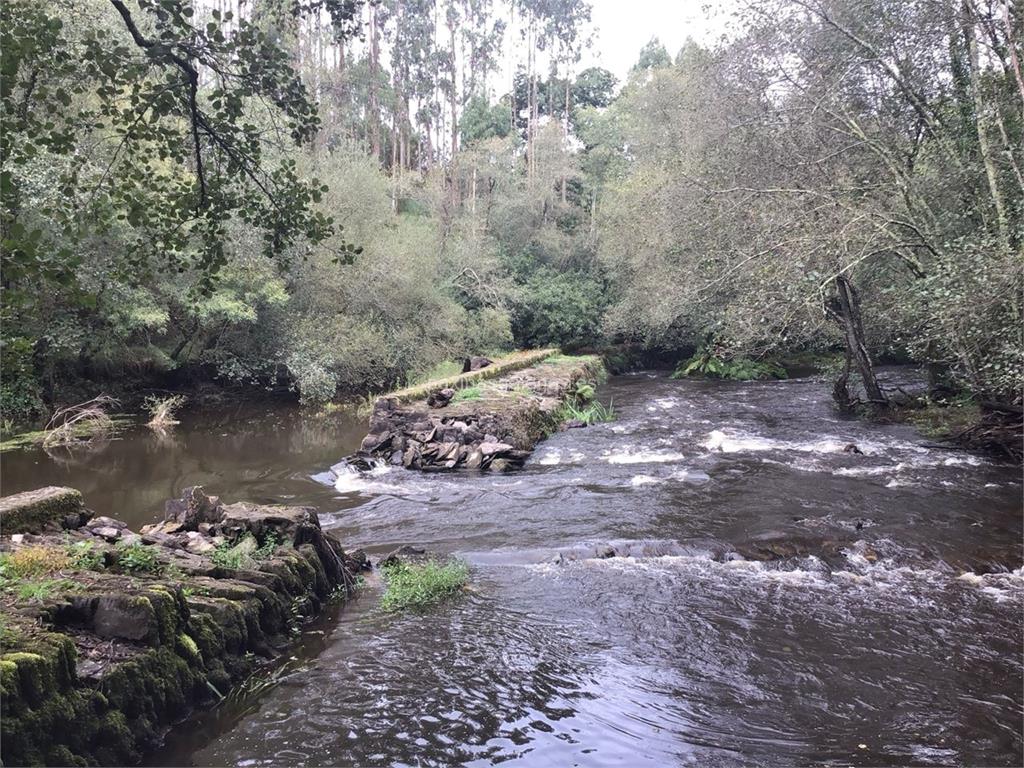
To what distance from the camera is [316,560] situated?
20.6ft

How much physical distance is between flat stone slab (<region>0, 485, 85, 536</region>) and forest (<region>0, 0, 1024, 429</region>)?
215cm

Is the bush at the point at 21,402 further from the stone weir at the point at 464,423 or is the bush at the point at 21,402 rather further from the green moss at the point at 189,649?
the green moss at the point at 189,649

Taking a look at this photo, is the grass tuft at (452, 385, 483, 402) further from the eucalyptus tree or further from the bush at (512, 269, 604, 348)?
the bush at (512, 269, 604, 348)

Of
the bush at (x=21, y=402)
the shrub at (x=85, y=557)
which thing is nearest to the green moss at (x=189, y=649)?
the shrub at (x=85, y=557)

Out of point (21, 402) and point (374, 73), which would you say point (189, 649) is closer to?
point (21, 402)

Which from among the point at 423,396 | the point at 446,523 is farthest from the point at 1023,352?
the point at 423,396

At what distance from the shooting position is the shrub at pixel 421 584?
6.11 meters

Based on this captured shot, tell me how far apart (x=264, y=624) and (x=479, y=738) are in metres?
2.11

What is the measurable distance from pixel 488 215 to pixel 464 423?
2151cm

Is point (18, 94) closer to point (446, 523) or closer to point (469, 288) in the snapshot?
point (446, 523)

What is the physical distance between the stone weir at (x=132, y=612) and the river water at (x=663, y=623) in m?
0.28

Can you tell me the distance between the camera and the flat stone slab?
5297mm

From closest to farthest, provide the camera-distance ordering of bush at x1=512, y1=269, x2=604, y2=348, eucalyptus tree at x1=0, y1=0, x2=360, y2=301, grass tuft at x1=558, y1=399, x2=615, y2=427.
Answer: eucalyptus tree at x1=0, y1=0, x2=360, y2=301 < grass tuft at x1=558, y1=399, x2=615, y2=427 < bush at x1=512, y1=269, x2=604, y2=348

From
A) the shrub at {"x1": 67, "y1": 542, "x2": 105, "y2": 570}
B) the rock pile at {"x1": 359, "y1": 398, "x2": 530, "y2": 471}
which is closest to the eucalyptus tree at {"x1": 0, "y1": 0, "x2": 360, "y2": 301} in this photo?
the shrub at {"x1": 67, "y1": 542, "x2": 105, "y2": 570}
